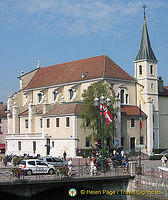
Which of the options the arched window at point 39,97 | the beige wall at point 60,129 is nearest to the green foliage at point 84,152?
the beige wall at point 60,129

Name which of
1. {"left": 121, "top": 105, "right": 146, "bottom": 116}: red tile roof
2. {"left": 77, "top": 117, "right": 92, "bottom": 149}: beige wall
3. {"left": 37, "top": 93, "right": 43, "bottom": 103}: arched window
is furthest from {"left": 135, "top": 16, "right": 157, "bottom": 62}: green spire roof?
{"left": 37, "top": 93, "right": 43, "bottom": 103}: arched window

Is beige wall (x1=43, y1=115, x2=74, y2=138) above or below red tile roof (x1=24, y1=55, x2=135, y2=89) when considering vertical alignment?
below

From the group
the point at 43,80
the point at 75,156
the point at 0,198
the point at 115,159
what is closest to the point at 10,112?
the point at 43,80

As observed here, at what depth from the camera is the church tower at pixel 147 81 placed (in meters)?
69.6

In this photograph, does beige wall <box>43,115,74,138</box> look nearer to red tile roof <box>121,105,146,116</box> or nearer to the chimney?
red tile roof <box>121,105,146,116</box>

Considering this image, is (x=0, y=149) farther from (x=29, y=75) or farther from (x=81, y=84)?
(x=81, y=84)

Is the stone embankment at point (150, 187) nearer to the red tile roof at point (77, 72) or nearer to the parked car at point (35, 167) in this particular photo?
the parked car at point (35, 167)

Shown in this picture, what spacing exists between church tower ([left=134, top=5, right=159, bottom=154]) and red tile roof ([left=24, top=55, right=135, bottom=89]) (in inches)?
86.3

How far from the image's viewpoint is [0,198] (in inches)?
1296

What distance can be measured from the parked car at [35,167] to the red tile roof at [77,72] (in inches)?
1329

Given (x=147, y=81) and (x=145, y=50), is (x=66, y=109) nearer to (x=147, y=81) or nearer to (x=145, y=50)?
(x=147, y=81)

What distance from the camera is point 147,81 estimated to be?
2793 inches

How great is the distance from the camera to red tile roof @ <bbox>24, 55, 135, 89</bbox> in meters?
70.1

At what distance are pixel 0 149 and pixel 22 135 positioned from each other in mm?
19693
